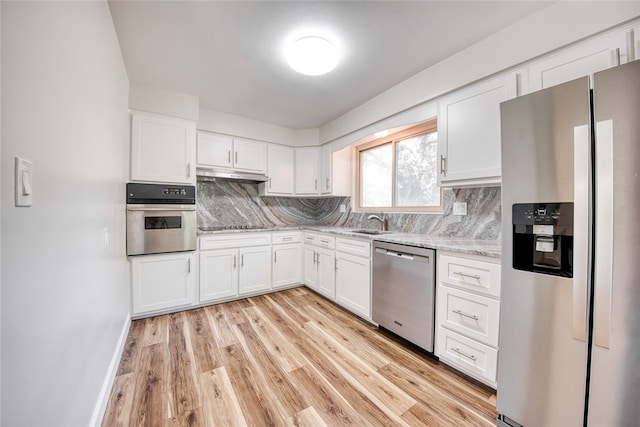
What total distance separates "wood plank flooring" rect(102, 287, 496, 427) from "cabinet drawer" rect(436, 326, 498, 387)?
0.08 meters

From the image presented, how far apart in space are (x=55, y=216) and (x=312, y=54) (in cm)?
171

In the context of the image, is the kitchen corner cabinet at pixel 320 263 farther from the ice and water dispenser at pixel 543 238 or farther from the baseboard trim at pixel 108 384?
the baseboard trim at pixel 108 384

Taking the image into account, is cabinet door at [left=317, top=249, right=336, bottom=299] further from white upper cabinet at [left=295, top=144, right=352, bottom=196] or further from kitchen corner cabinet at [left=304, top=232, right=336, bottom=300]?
white upper cabinet at [left=295, top=144, right=352, bottom=196]

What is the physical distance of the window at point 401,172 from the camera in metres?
2.54

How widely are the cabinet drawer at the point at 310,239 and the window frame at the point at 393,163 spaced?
28.5 inches

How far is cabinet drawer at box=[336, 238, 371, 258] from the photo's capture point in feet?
7.84

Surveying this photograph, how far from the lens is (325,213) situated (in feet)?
13.3

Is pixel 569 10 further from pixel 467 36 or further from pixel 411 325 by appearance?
pixel 411 325

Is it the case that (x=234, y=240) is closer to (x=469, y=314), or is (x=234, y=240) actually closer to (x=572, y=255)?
(x=469, y=314)

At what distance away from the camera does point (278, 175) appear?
3.55 metres

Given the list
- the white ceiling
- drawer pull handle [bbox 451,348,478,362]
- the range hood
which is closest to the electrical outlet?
drawer pull handle [bbox 451,348,478,362]

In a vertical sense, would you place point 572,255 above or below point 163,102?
below

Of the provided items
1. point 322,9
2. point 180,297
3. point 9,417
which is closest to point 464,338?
point 9,417

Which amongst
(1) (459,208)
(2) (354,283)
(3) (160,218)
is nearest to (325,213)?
(2) (354,283)
